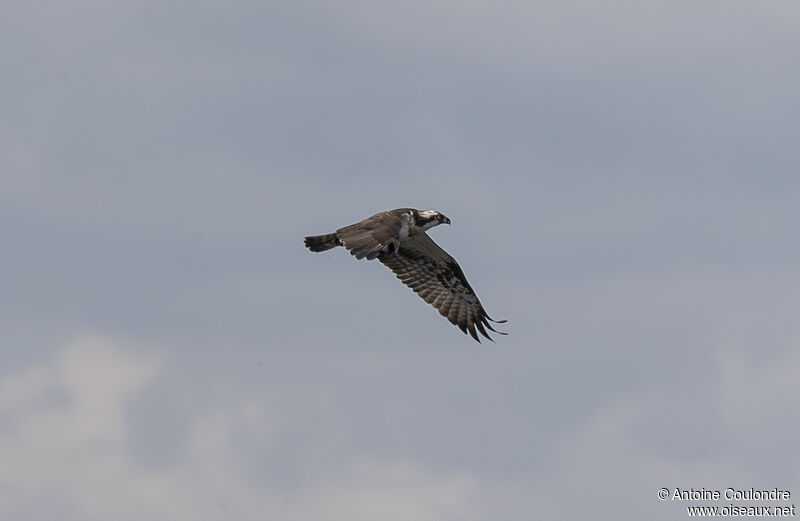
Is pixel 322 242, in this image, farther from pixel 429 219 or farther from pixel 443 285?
pixel 443 285

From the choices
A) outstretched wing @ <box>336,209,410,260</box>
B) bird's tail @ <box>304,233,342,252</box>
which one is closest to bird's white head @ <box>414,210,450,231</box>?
outstretched wing @ <box>336,209,410,260</box>

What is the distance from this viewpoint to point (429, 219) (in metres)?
30.8

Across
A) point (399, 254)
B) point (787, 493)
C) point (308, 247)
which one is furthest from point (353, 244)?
point (787, 493)

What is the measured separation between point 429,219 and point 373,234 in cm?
382

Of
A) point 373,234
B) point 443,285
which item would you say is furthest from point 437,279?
point 373,234

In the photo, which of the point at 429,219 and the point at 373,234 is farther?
the point at 429,219

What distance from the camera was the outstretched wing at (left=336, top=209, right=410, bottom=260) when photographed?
26156 mm

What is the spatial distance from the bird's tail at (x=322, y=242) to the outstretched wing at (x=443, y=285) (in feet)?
11.7

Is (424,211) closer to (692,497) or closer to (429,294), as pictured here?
(429,294)

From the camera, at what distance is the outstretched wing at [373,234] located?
2616cm

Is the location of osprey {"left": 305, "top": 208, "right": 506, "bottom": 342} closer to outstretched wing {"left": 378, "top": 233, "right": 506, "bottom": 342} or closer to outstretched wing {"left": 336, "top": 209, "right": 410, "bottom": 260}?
outstretched wing {"left": 378, "top": 233, "right": 506, "bottom": 342}

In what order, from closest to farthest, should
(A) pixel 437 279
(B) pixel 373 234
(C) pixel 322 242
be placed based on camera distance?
(B) pixel 373 234 < (C) pixel 322 242 < (A) pixel 437 279

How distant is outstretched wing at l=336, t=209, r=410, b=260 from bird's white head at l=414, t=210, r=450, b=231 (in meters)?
0.56

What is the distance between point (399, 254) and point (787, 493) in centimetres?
1165
